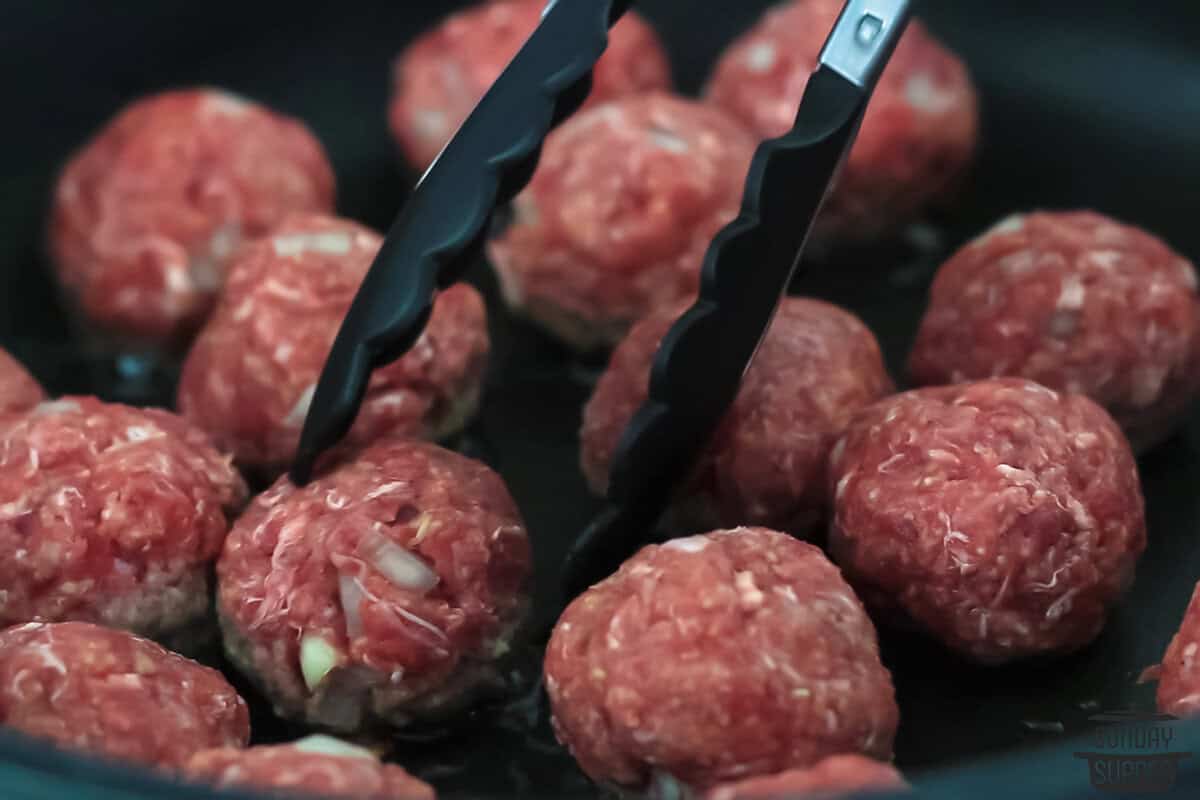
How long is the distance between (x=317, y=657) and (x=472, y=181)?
16.7 inches

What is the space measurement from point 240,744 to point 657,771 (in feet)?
1.12

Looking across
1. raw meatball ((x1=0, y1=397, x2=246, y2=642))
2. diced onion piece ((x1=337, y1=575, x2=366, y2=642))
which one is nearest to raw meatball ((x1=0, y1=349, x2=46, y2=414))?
raw meatball ((x1=0, y1=397, x2=246, y2=642))

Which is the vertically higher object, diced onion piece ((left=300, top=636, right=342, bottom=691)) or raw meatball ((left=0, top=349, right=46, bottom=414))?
diced onion piece ((left=300, top=636, right=342, bottom=691))

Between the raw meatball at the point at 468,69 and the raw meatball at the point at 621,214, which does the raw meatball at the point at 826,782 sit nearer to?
the raw meatball at the point at 621,214

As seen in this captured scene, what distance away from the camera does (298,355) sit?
1.46 metres

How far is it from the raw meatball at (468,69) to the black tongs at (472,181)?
736 millimetres

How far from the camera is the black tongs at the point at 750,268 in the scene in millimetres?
1112

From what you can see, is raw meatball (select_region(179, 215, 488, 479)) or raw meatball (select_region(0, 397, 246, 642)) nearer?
raw meatball (select_region(0, 397, 246, 642))

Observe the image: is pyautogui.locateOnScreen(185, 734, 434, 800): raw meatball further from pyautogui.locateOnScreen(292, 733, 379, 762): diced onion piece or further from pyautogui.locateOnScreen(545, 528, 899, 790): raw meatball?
pyautogui.locateOnScreen(545, 528, 899, 790): raw meatball

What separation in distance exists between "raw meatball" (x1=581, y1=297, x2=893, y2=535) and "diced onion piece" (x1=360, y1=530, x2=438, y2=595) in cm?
29

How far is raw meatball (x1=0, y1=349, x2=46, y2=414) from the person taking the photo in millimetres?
1460

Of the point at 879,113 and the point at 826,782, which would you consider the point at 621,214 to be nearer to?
the point at 879,113

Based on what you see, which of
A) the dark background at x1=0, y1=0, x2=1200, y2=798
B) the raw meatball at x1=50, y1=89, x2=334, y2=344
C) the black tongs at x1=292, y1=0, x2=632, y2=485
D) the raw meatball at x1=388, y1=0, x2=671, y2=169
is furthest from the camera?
the raw meatball at x1=388, y1=0, x2=671, y2=169

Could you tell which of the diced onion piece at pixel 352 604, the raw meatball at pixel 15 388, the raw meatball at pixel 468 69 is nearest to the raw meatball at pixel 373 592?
the diced onion piece at pixel 352 604
